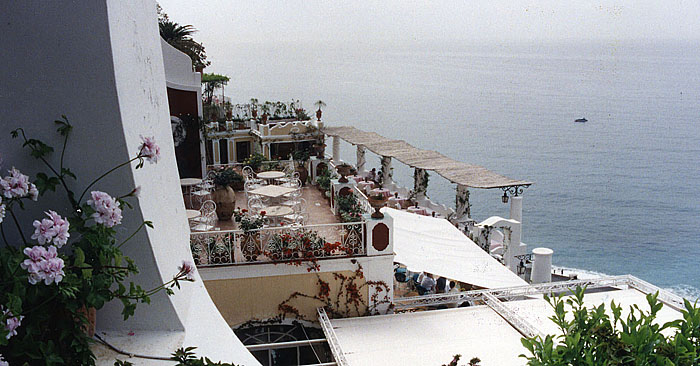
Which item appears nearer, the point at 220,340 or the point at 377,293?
the point at 220,340

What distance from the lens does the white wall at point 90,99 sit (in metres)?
3.09

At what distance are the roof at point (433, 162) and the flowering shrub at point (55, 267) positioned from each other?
15737 millimetres

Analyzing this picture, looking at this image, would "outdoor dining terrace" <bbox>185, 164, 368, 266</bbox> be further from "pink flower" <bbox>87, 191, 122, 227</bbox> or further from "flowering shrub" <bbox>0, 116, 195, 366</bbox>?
"pink flower" <bbox>87, 191, 122, 227</bbox>

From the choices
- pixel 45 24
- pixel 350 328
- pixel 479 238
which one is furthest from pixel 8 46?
pixel 479 238

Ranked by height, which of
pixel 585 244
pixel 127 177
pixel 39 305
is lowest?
pixel 585 244

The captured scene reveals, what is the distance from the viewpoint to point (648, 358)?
363cm

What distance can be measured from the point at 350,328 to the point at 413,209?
1021cm

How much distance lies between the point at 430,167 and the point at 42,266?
18.9 meters

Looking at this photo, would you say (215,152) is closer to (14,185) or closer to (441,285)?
(441,285)

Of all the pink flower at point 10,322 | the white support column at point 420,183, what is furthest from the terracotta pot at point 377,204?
the white support column at point 420,183

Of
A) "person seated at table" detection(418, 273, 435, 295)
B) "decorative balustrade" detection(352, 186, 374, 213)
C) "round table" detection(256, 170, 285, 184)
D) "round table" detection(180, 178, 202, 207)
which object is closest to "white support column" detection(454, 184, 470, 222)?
"person seated at table" detection(418, 273, 435, 295)

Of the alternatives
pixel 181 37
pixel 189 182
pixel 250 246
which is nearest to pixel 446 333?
pixel 250 246

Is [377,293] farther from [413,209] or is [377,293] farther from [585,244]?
[585,244]

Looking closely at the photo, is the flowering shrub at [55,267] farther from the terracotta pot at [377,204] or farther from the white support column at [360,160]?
the white support column at [360,160]
